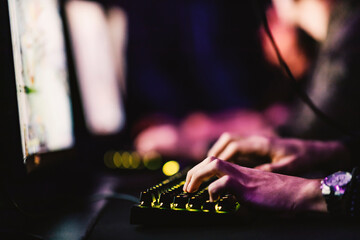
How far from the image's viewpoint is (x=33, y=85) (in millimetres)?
854

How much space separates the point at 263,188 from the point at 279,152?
0.33 m

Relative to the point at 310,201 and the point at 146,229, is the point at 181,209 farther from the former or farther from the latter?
the point at 310,201

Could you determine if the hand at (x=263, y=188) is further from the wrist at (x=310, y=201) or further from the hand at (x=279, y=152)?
the hand at (x=279, y=152)

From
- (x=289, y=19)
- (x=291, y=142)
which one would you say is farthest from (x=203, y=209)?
(x=289, y=19)

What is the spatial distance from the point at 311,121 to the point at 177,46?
77.6 inches

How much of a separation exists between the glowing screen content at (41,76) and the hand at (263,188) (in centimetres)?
33

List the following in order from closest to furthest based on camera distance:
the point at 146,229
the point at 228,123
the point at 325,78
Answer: the point at 146,229 → the point at 325,78 → the point at 228,123

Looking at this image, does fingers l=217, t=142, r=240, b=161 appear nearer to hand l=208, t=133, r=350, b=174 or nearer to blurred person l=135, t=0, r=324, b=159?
hand l=208, t=133, r=350, b=174

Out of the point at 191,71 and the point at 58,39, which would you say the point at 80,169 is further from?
the point at 191,71

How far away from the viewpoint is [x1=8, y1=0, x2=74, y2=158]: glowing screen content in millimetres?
748

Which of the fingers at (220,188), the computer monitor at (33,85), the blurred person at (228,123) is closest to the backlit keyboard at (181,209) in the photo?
the fingers at (220,188)

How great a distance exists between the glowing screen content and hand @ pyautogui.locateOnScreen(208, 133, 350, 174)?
41 cm

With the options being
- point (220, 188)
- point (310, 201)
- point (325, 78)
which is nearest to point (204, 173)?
point (220, 188)

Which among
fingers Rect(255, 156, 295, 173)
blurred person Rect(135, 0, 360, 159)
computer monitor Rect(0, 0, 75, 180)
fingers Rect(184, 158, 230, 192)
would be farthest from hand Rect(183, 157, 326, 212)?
blurred person Rect(135, 0, 360, 159)
